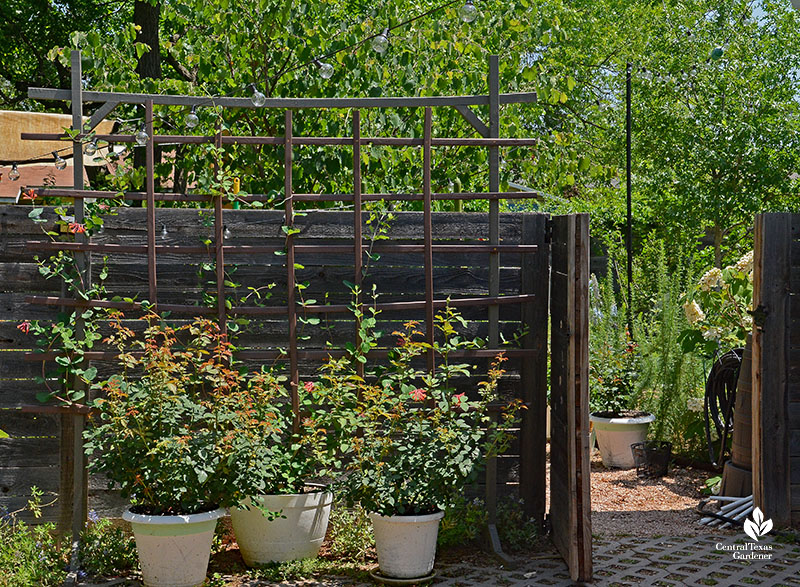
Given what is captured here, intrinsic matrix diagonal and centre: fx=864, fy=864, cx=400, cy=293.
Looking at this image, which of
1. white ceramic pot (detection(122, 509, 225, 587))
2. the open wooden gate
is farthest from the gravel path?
white ceramic pot (detection(122, 509, 225, 587))

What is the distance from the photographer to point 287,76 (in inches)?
228

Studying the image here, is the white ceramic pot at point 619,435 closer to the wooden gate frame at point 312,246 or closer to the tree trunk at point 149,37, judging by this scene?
the wooden gate frame at point 312,246

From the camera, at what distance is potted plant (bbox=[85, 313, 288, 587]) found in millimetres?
3523

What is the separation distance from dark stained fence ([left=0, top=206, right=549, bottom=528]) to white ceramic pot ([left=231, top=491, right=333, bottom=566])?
666mm

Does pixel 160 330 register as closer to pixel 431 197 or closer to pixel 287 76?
pixel 431 197

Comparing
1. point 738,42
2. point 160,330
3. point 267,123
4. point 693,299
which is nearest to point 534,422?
point 160,330

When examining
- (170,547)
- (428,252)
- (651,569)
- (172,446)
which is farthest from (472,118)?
(170,547)

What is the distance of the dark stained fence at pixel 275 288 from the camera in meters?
4.02

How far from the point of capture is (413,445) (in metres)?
3.90

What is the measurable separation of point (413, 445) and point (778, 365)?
2.00 meters

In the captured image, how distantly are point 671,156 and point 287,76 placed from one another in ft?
28.8

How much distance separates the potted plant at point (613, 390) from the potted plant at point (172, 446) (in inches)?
109

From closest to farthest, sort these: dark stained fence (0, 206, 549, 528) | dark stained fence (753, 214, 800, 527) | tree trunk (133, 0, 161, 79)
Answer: dark stained fence (0, 206, 549, 528) < dark stained fence (753, 214, 800, 527) < tree trunk (133, 0, 161, 79)

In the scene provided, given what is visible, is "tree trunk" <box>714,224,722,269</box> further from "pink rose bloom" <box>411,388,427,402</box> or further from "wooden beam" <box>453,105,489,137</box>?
"pink rose bloom" <box>411,388,427,402</box>
